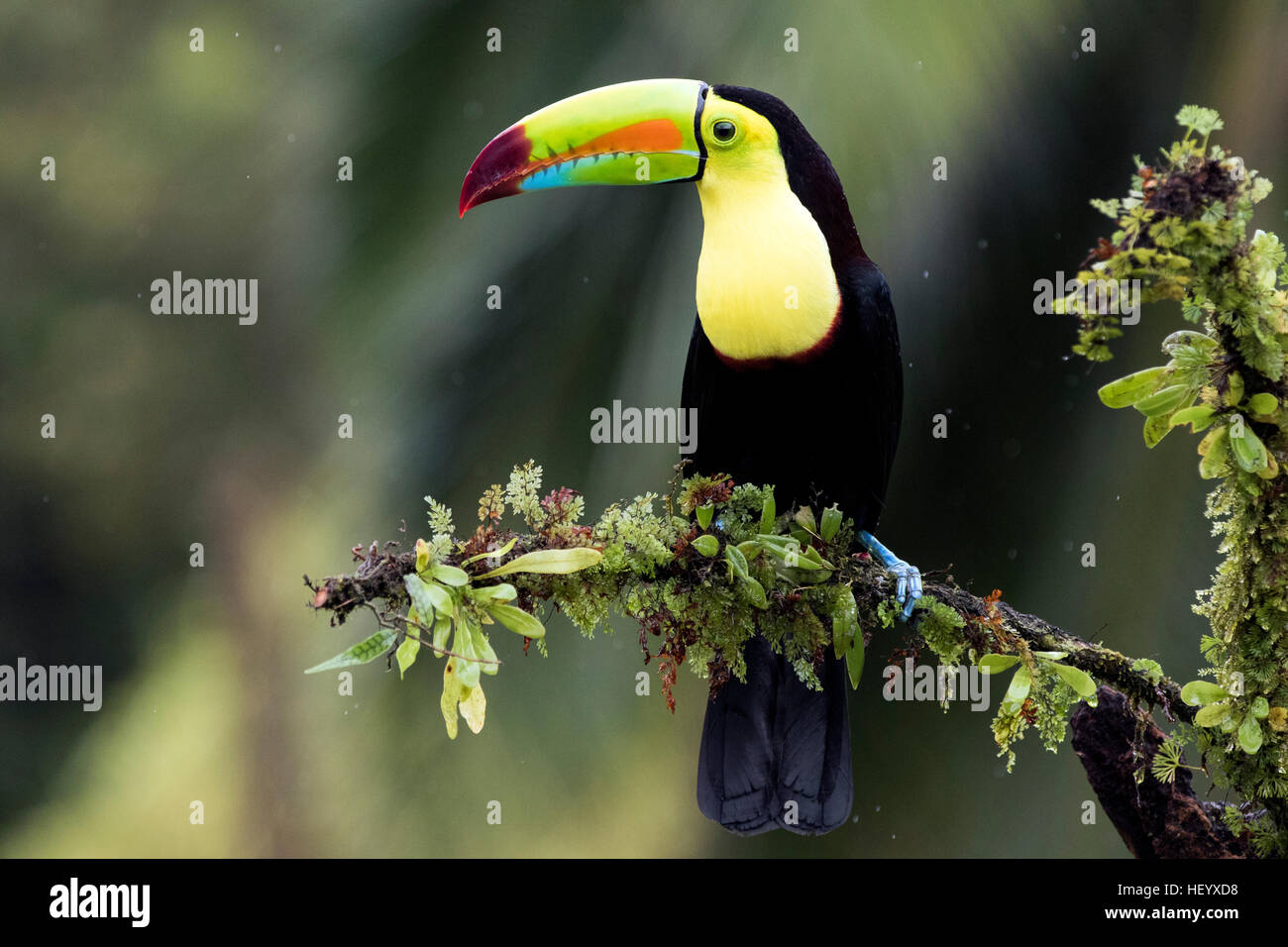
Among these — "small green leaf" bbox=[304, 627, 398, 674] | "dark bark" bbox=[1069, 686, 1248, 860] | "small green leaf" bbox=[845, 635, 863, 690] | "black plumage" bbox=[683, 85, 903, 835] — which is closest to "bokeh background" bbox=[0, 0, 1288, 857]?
"black plumage" bbox=[683, 85, 903, 835]

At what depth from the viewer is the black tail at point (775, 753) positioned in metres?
2.66

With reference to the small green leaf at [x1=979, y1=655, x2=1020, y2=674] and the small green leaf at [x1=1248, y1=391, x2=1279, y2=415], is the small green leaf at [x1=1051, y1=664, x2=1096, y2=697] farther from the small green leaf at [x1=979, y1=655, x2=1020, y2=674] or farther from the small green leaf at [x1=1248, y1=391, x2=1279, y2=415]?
the small green leaf at [x1=1248, y1=391, x2=1279, y2=415]

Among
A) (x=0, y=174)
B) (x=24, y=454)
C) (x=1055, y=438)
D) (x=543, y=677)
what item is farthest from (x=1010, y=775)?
(x=0, y=174)

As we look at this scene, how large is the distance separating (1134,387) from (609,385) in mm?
2127

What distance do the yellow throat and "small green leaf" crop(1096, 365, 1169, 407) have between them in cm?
77

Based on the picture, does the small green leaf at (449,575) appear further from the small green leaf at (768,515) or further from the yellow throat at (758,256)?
the yellow throat at (758,256)

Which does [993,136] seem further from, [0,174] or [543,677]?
[0,174]

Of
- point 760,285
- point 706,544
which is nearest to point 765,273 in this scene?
point 760,285

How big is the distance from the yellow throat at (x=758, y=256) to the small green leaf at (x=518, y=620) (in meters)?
0.95

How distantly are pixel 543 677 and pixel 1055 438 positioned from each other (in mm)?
1937

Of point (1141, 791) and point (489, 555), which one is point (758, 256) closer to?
point (489, 555)

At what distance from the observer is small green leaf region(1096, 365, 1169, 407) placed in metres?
2.00

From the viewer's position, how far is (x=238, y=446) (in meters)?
5.09

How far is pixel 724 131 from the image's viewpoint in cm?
264
